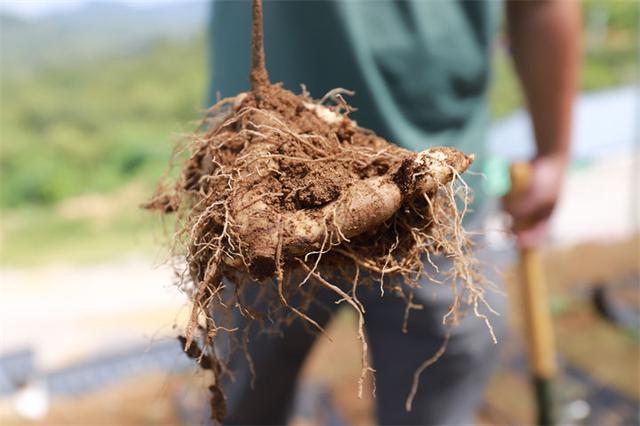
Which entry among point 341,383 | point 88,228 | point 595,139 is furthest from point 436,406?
point 88,228

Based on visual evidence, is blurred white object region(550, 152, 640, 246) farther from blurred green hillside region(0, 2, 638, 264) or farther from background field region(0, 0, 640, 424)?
blurred green hillside region(0, 2, 638, 264)

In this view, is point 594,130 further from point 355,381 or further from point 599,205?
point 355,381

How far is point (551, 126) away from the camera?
5.38 ft

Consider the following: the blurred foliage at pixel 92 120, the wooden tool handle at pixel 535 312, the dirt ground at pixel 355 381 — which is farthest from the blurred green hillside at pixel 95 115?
the wooden tool handle at pixel 535 312

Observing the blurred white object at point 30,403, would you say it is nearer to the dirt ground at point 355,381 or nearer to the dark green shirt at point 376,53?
the dirt ground at point 355,381

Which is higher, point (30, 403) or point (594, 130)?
point (594, 130)

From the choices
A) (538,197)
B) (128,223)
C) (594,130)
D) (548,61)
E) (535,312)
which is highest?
(128,223)

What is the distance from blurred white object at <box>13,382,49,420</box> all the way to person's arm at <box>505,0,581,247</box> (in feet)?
6.83

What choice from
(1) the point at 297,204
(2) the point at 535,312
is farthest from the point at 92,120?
(1) the point at 297,204

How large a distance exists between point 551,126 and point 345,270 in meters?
0.94

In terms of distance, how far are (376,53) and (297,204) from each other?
19.4 inches

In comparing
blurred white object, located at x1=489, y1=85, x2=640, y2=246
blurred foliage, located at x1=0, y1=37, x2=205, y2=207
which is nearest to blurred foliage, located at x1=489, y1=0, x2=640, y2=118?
blurred white object, located at x1=489, y1=85, x2=640, y2=246

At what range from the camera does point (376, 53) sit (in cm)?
120

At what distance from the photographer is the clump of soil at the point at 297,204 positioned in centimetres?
80
